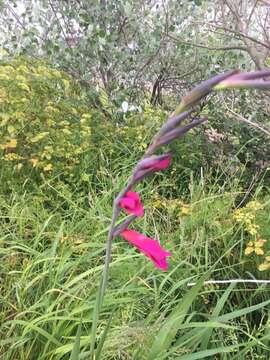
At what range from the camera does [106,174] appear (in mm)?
2934

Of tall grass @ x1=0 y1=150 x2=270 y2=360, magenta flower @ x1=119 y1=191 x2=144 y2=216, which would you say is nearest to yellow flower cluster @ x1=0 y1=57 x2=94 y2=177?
tall grass @ x1=0 y1=150 x2=270 y2=360

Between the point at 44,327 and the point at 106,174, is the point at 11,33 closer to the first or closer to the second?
the point at 106,174

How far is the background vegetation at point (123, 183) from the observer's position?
170 centimetres

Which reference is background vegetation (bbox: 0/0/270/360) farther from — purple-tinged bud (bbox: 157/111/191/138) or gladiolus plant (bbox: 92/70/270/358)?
purple-tinged bud (bbox: 157/111/191/138)

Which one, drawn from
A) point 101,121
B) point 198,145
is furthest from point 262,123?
point 101,121

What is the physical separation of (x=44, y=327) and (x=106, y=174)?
131cm

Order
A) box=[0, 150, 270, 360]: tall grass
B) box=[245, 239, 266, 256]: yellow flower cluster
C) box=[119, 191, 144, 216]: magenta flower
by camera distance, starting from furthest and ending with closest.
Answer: box=[245, 239, 266, 256]: yellow flower cluster < box=[0, 150, 270, 360]: tall grass < box=[119, 191, 144, 216]: magenta flower

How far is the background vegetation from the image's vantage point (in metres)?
1.70

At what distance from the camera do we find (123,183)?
2.71 m

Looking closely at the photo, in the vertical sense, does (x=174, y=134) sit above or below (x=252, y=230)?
above

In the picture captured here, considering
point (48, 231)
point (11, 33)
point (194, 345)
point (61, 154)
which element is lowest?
point (194, 345)

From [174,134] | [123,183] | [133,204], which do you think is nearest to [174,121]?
[174,134]

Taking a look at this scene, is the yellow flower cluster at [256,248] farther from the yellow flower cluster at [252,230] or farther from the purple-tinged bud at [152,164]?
the purple-tinged bud at [152,164]

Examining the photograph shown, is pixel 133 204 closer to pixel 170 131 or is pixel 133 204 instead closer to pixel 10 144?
pixel 170 131
